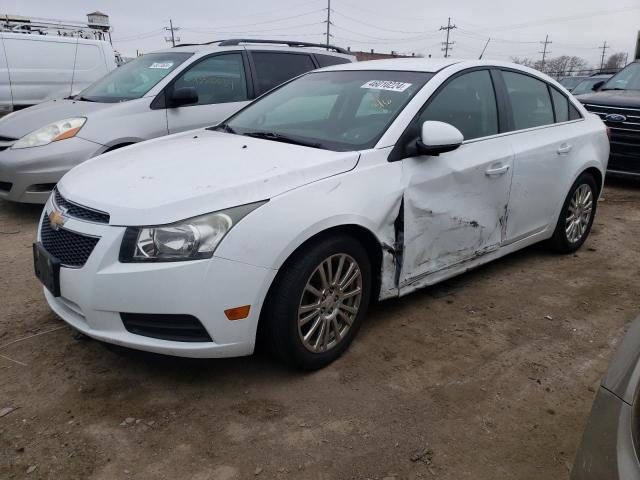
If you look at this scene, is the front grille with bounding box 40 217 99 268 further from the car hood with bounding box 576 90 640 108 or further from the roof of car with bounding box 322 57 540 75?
the car hood with bounding box 576 90 640 108

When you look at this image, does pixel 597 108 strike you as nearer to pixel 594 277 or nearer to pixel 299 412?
pixel 594 277

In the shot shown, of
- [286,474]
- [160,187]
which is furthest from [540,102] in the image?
[286,474]

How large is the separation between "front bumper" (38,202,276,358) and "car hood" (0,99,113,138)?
3.69 metres

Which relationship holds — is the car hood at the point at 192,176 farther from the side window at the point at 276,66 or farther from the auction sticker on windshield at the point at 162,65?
the side window at the point at 276,66

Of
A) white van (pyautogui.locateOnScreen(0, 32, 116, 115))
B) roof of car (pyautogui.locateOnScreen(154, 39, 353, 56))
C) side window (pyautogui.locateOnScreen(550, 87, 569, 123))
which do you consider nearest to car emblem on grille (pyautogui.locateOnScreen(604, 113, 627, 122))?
side window (pyautogui.locateOnScreen(550, 87, 569, 123))

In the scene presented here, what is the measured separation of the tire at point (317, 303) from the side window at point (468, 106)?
105 centimetres

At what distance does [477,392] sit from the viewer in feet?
8.90

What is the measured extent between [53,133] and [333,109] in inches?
126

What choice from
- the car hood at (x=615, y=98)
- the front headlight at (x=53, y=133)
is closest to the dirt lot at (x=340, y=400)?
the front headlight at (x=53, y=133)

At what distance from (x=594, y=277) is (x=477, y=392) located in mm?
2168

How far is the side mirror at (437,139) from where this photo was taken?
3023 millimetres

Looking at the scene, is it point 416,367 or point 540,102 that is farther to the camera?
point 540,102

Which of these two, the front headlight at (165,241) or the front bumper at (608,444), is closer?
the front bumper at (608,444)

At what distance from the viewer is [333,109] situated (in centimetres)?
354
